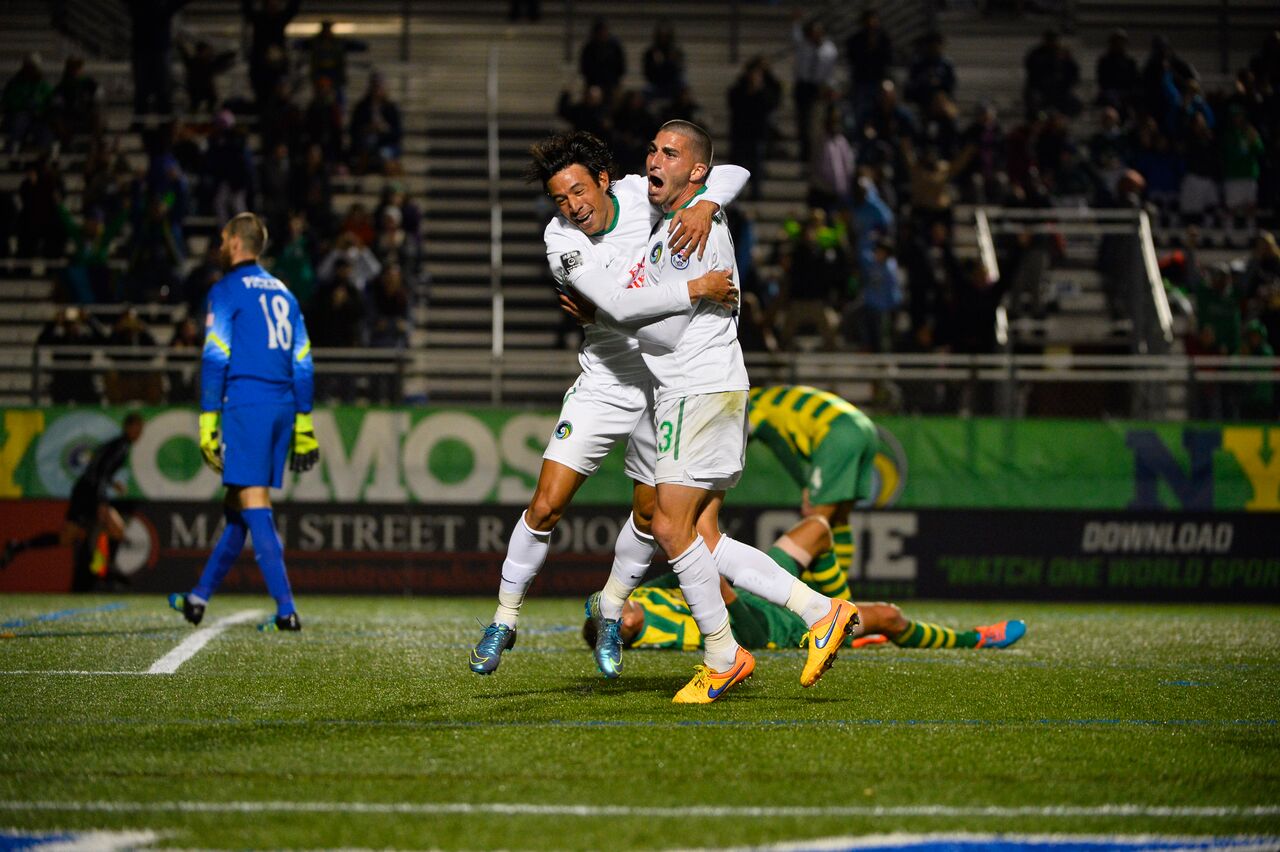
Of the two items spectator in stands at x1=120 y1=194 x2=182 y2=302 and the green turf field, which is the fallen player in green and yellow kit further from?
spectator in stands at x1=120 y1=194 x2=182 y2=302

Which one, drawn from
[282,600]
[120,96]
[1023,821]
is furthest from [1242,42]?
[1023,821]

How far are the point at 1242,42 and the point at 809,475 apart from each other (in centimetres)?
1976

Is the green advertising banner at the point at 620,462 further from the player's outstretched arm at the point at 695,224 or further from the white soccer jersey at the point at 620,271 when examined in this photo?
the player's outstretched arm at the point at 695,224

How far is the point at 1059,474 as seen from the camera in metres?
14.1

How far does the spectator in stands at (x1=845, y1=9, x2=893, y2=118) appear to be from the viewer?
65.4ft

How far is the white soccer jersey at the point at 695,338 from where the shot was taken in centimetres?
638

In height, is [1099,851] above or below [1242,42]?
below

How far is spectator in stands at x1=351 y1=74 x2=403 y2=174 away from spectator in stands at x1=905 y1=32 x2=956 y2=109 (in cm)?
698

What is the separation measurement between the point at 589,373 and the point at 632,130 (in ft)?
39.1

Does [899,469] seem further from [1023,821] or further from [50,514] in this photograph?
[1023,821]

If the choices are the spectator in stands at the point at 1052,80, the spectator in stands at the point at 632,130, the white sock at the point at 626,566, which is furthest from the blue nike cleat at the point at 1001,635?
the spectator in stands at the point at 1052,80

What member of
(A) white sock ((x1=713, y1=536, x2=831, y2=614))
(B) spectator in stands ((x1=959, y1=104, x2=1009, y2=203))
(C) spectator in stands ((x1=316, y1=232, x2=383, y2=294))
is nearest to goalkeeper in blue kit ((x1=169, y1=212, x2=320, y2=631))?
(A) white sock ((x1=713, y1=536, x2=831, y2=614))

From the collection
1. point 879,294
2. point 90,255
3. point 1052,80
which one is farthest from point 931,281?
point 90,255

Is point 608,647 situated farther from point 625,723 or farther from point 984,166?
point 984,166
